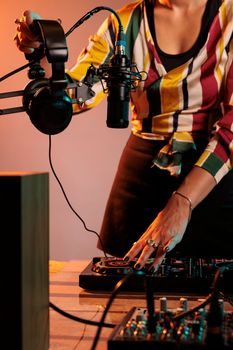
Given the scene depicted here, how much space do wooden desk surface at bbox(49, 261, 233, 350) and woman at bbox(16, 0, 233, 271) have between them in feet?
0.60

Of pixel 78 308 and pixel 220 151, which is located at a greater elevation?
pixel 220 151

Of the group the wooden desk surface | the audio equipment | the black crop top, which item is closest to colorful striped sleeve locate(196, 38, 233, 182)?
the black crop top

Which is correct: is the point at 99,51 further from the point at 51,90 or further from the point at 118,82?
the point at 51,90

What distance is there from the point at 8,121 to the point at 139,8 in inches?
73.1

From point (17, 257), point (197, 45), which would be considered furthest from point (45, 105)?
point (197, 45)

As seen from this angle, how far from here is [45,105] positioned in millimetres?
861

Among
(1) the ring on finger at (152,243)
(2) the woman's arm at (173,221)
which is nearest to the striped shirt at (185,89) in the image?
(2) the woman's arm at (173,221)

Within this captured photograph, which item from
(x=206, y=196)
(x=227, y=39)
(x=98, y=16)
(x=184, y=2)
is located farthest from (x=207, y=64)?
(x=98, y=16)

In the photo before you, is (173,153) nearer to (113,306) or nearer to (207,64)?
(207,64)

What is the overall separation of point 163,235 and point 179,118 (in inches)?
12.7

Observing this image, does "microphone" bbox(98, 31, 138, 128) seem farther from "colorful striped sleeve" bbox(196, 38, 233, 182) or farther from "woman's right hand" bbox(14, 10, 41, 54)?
"colorful striped sleeve" bbox(196, 38, 233, 182)

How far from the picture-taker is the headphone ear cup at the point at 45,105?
0.85m

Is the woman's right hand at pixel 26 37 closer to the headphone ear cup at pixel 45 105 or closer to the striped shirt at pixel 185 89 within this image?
the headphone ear cup at pixel 45 105

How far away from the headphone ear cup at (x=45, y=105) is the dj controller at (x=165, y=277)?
0.28 m
